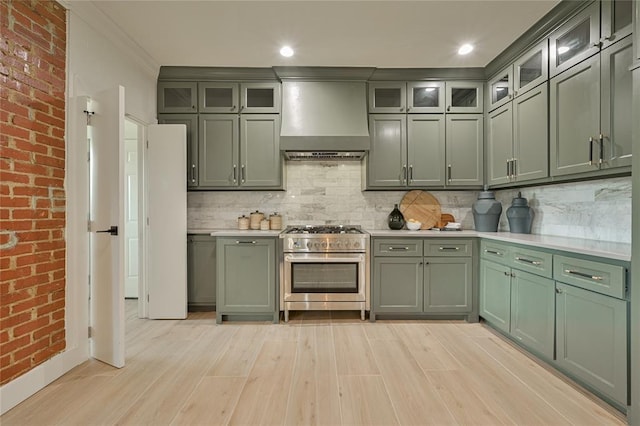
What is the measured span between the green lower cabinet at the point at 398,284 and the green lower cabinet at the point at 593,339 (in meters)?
1.29

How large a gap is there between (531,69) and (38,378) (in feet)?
15.2

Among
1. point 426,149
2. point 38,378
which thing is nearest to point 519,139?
point 426,149

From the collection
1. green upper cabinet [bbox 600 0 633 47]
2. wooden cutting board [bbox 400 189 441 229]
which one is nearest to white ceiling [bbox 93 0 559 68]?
green upper cabinet [bbox 600 0 633 47]

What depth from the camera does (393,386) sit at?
2.11m

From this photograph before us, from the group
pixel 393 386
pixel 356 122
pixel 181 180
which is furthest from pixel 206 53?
pixel 393 386

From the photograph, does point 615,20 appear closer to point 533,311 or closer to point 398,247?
point 533,311

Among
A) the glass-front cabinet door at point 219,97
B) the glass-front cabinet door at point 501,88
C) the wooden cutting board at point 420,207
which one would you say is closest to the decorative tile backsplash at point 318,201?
the wooden cutting board at point 420,207

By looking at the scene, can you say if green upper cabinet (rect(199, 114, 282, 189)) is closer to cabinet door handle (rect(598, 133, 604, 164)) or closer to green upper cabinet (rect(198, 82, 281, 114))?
green upper cabinet (rect(198, 82, 281, 114))

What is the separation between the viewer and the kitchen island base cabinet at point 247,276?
333 centimetres

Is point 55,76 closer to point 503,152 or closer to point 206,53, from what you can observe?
point 206,53

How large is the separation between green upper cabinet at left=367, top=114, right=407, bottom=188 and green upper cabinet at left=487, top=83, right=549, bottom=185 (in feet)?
3.16

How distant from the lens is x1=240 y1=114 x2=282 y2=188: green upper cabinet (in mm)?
3664

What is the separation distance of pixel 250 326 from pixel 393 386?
1677 mm

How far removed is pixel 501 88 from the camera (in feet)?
11.1
